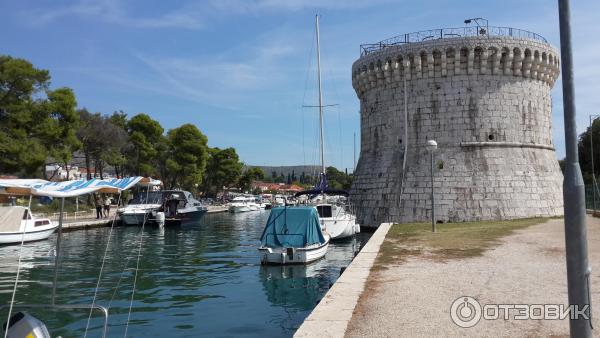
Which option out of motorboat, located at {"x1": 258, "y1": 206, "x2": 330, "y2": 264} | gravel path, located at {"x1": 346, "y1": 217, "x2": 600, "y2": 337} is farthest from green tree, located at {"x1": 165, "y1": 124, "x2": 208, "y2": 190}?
gravel path, located at {"x1": 346, "y1": 217, "x2": 600, "y2": 337}

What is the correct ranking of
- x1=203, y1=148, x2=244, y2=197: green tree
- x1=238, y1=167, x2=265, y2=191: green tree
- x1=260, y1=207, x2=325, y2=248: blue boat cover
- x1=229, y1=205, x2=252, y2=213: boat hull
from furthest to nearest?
x1=238, y1=167, x2=265, y2=191: green tree → x1=203, y1=148, x2=244, y2=197: green tree → x1=229, y1=205, x2=252, y2=213: boat hull → x1=260, y1=207, x2=325, y2=248: blue boat cover

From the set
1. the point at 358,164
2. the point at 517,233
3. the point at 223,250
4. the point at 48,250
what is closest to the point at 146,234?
the point at 48,250

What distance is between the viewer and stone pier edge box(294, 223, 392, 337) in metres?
5.79

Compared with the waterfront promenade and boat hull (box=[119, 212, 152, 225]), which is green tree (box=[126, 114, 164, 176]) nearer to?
boat hull (box=[119, 212, 152, 225])

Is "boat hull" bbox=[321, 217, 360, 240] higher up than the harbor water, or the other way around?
"boat hull" bbox=[321, 217, 360, 240]

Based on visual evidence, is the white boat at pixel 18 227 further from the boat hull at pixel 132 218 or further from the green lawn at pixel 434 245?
the green lawn at pixel 434 245

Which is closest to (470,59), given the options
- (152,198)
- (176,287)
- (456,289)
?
(176,287)

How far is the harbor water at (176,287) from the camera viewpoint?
9.41 m

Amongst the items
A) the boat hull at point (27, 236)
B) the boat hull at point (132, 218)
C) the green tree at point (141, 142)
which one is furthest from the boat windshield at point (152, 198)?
the green tree at point (141, 142)

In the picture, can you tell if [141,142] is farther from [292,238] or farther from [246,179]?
[246,179]

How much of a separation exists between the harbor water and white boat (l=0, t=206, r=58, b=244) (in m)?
0.49

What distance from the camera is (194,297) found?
39.1ft

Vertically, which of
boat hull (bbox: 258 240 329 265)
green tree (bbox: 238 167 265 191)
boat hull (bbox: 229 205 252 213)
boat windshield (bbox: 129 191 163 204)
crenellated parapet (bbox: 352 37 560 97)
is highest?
crenellated parapet (bbox: 352 37 560 97)

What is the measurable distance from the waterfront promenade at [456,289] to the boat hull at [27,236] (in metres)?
18.4
